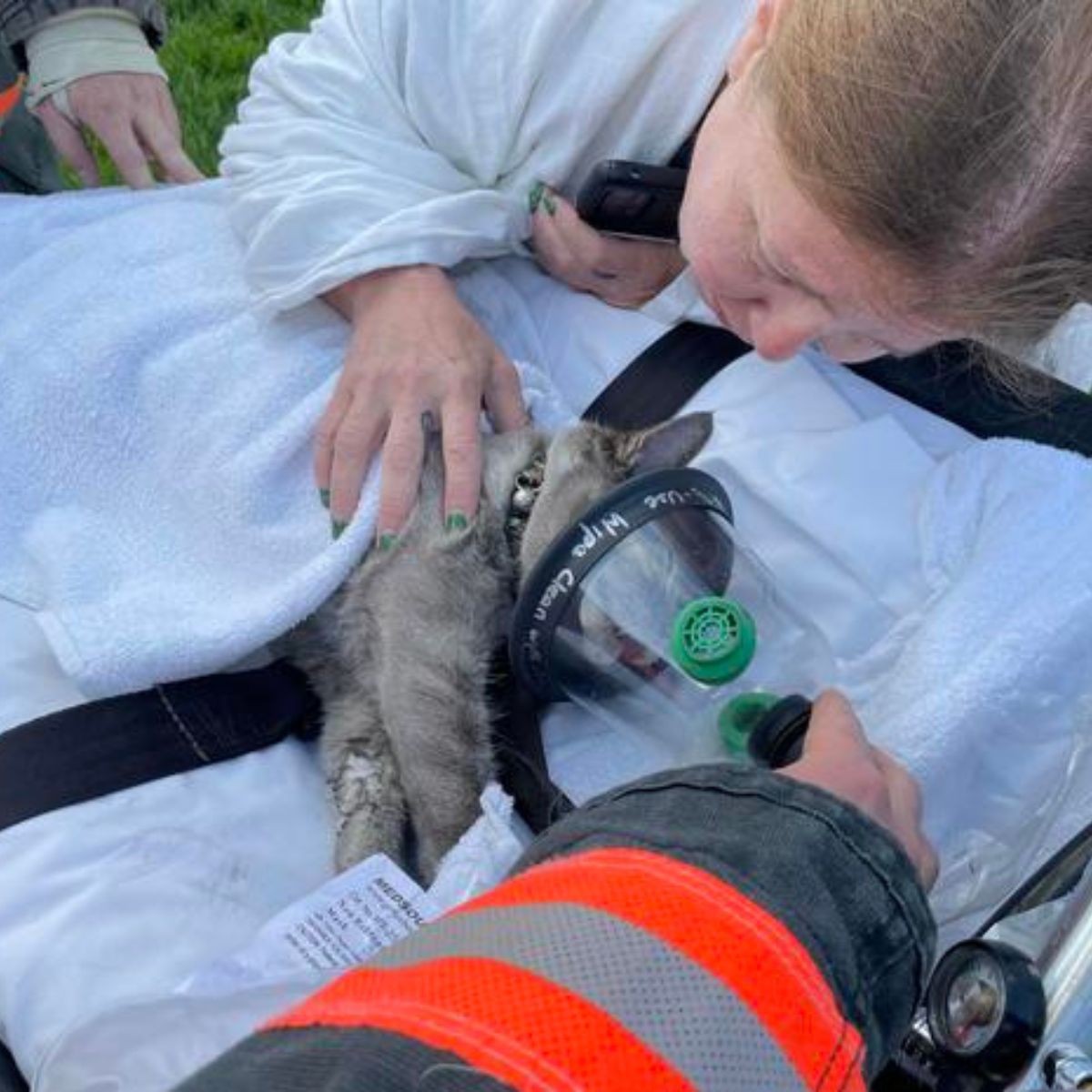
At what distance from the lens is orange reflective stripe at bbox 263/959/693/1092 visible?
633mm

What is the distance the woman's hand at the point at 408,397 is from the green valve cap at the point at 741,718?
0.40m

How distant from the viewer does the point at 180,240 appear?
5.57 ft

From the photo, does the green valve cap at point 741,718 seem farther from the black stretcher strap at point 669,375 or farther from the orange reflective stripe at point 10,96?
the orange reflective stripe at point 10,96

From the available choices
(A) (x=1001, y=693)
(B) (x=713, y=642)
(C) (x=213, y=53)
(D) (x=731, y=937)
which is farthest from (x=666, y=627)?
(C) (x=213, y=53)

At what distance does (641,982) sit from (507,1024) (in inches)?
2.9

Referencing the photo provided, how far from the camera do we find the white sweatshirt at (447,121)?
1.50 metres

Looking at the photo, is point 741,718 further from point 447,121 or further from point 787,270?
point 447,121

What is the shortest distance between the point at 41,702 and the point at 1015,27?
105 cm

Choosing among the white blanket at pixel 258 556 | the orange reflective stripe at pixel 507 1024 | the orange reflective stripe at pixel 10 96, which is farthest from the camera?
the orange reflective stripe at pixel 10 96

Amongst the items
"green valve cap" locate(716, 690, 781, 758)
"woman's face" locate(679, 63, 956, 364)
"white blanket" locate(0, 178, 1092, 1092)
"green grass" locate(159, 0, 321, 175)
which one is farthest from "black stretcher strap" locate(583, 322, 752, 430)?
"green grass" locate(159, 0, 321, 175)

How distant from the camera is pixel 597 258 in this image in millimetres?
1660

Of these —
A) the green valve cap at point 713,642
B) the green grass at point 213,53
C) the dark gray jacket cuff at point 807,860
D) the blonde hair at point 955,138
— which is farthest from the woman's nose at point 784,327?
the green grass at point 213,53

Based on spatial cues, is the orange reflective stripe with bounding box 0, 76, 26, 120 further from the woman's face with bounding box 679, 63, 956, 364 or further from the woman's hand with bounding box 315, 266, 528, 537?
the woman's face with bounding box 679, 63, 956, 364

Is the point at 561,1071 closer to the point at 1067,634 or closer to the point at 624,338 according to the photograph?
the point at 1067,634
